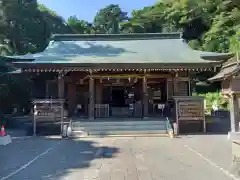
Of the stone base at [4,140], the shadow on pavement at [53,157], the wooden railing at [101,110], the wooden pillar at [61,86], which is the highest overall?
the wooden pillar at [61,86]

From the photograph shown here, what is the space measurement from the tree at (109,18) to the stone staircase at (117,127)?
42.0m

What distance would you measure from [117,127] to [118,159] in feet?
19.3

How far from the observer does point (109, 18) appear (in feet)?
200

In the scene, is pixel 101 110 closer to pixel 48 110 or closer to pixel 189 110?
pixel 48 110

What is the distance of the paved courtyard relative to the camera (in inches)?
248

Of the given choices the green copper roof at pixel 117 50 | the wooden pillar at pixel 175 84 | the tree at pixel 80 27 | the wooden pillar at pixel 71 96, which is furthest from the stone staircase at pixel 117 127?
the tree at pixel 80 27

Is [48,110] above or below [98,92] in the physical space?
below

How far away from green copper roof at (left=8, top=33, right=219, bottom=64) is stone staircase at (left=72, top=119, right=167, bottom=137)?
3.20m

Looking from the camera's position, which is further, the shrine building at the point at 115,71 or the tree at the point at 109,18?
the tree at the point at 109,18

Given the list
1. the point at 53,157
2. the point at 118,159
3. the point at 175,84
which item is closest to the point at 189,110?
the point at 175,84

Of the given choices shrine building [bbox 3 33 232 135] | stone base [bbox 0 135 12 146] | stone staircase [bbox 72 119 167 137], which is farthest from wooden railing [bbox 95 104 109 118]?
stone base [bbox 0 135 12 146]

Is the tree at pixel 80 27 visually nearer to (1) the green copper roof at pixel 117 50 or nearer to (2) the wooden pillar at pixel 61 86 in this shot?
(1) the green copper roof at pixel 117 50

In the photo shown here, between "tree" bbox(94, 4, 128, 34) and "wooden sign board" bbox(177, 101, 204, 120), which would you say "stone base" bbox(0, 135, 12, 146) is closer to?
"wooden sign board" bbox(177, 101, 204, 120)

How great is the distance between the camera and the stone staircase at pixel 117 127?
1346cm
